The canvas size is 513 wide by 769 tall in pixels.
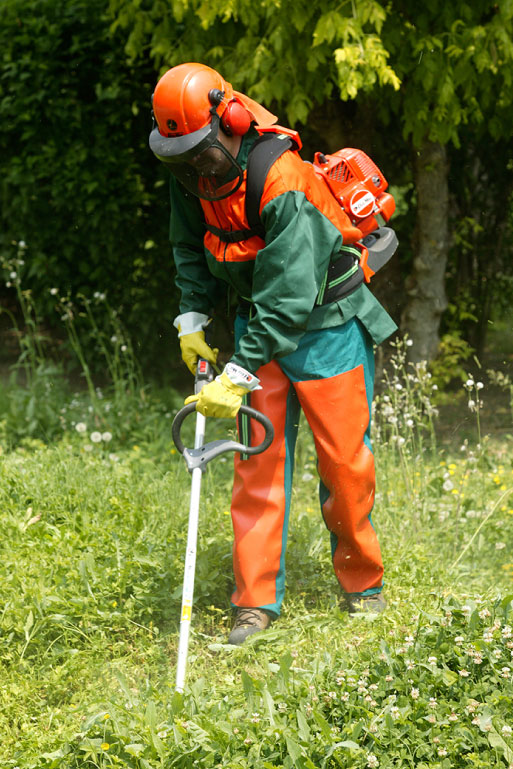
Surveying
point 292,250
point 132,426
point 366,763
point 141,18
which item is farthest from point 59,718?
point 141,18

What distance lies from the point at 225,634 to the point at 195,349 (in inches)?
40.3

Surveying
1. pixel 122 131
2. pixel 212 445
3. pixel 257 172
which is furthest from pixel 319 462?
pixel 122 131

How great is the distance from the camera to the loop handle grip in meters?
2.63

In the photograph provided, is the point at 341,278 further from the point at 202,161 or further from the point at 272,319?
the point at 202,161

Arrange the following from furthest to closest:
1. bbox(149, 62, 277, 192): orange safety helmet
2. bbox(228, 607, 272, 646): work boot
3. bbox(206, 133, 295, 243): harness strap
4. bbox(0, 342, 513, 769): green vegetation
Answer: bbox(228, 607, 272, 646): work boot, bbox(206, 133, 295, 243): harness strap, bbox(149, 62, 277, 192): orange safety helmet, bbox(0, 342, 513, 769): green vegetation

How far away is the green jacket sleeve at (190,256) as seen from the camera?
3057 millimetres

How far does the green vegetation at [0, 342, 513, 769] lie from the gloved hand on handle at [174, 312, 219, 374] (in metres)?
0.80

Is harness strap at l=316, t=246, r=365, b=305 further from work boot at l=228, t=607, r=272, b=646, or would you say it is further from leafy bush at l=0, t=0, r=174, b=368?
leafy bush at l=0, t=0, r=174, b=368

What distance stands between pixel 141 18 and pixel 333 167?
7.41 feet

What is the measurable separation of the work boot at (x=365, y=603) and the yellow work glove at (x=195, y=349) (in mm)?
996

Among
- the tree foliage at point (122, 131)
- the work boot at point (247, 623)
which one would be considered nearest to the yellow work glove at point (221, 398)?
the work boot at point (247, 623)

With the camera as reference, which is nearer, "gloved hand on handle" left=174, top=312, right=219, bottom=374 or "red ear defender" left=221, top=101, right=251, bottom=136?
"red ear defender" left=221, top=101, right=251, bottom=136

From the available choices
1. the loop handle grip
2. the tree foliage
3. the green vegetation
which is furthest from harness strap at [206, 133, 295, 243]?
the tree foliage

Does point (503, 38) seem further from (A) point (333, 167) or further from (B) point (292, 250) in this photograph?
(B) point (292, 250)
